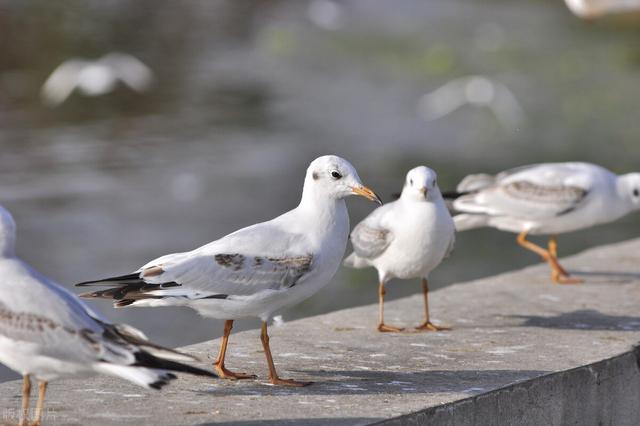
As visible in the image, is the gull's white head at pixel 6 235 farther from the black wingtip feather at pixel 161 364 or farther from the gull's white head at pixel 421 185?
the gull's white head at pixel 421 185

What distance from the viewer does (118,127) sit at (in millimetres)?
23391

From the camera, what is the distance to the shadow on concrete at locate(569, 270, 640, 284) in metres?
8.71

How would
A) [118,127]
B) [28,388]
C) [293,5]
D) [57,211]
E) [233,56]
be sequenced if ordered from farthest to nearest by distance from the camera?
1. [293,5]
2. [233,56]
3. [118,127]
4. [57,211]
5. [28,388]

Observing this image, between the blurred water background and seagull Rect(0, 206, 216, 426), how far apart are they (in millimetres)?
3181

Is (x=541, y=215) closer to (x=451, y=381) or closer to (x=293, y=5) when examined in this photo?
(x=451, y=381)

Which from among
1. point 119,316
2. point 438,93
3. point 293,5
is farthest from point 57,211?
point 293,5

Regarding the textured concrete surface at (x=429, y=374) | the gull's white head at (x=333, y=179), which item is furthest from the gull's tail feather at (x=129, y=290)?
the gull's white head at (x=333, y=179)

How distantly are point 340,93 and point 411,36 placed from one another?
621 centimetres

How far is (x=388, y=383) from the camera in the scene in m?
6.00

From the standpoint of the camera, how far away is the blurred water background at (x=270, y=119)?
16.2 metres

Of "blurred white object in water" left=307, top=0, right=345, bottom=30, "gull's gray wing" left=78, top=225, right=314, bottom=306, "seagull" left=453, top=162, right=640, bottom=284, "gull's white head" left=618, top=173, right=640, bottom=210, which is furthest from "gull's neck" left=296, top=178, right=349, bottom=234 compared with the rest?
"blurred white object in water" left=307, top=0, right=345, bottom=30

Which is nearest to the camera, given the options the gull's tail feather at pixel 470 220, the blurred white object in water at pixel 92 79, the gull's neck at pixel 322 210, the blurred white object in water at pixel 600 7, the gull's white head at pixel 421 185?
the blurred white object in water at pixel 600 7

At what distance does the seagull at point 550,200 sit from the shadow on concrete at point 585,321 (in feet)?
3.48

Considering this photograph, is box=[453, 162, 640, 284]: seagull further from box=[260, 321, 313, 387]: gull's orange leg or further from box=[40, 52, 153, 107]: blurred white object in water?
box=[40, 52, 153, 107]: blurred white object in water
